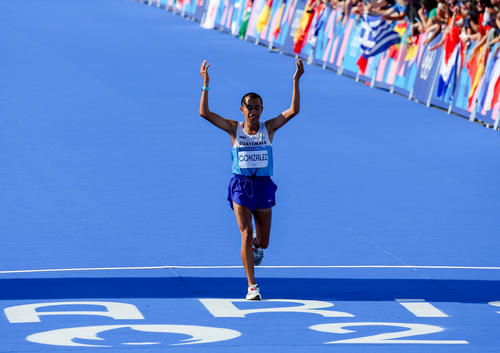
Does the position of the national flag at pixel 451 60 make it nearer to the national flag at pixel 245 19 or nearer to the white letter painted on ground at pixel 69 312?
the national flag at pixel 245 19

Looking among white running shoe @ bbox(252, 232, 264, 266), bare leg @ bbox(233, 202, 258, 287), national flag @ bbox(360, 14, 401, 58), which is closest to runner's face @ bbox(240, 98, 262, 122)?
bare leg @ bbox(233, 202, 258, 287)

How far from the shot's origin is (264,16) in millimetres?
33531

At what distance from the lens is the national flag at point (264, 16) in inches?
1299

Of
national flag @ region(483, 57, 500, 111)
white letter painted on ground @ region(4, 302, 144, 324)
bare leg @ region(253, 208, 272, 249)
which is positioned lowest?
white letter painted on ground @ region(4, 302, 144, 324)

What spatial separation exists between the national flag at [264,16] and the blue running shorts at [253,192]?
22.4m

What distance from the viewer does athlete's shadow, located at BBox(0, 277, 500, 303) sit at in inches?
429

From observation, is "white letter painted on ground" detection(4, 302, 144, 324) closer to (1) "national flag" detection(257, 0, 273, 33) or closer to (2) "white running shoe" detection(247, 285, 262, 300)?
(2) "white running shoe" detection(247, 285, 262, 300)

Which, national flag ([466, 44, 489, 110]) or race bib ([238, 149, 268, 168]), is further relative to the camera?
national flag ([466, 44, 489, 110])

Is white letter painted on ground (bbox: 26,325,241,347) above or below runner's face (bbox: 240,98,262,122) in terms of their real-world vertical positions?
below

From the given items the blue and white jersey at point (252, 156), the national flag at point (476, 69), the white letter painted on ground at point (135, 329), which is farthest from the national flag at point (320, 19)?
the white letter painted on ground at point (135, 329)

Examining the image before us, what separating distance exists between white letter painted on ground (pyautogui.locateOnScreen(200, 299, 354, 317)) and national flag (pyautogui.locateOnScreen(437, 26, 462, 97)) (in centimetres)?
1295

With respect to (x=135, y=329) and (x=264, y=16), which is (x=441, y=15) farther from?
(x=135, y=329)

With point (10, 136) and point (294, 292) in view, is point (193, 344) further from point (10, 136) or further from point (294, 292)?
point (10, 136)

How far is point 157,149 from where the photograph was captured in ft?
61.4
